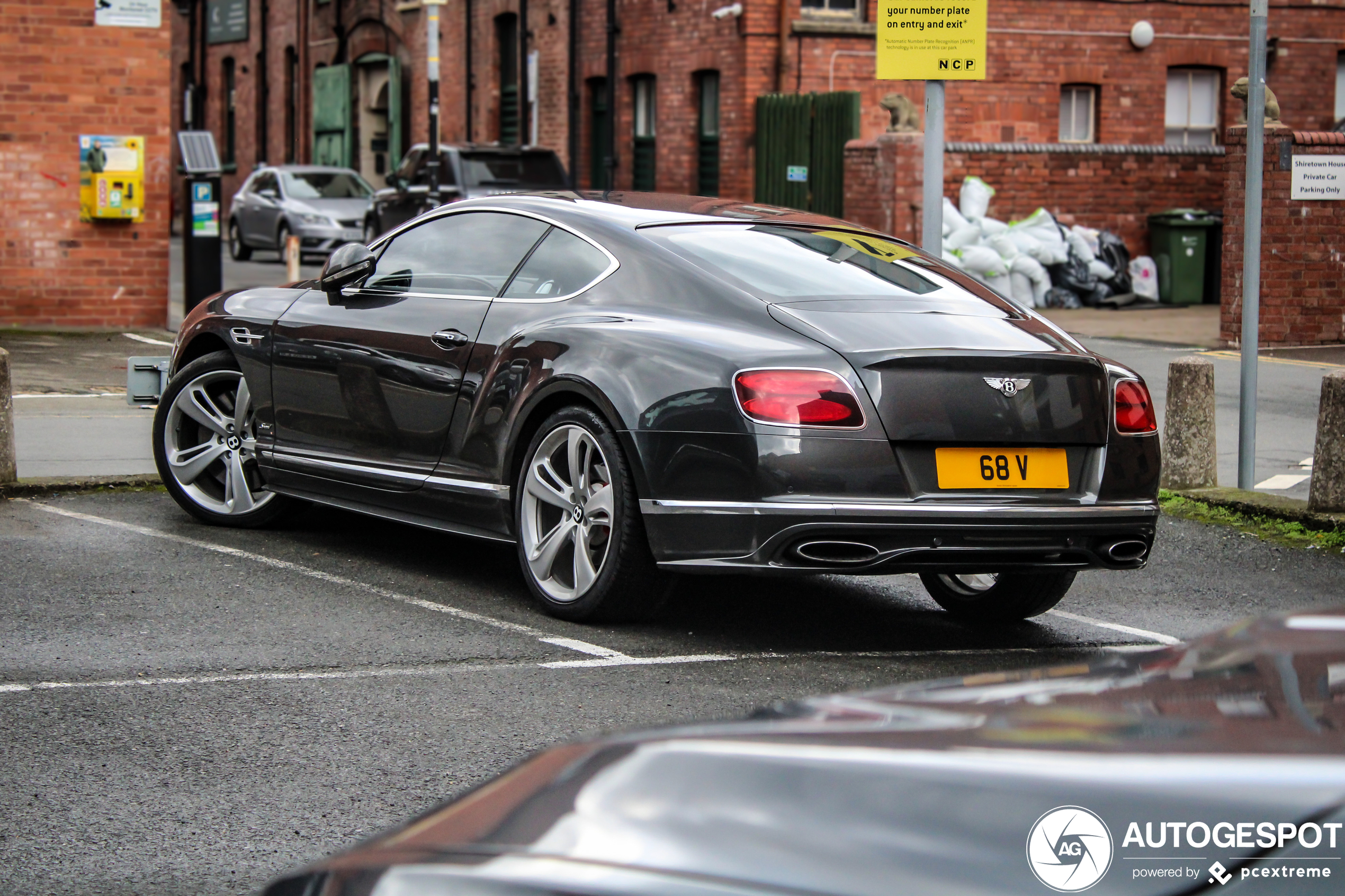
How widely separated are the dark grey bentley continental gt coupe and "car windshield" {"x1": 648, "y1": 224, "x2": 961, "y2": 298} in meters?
0.01

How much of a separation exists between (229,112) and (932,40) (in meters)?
37.1

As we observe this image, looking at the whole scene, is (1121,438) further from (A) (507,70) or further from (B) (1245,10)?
(A) (507,70)

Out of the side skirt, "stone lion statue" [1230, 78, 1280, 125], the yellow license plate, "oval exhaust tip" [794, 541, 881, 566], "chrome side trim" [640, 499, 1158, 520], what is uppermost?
"stone lion statue" [1230, 78, 1280, 125]

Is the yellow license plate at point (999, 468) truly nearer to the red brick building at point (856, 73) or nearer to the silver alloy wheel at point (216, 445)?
Answer: the silver alloy wheel at point (216, 445)

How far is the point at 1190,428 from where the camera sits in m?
8.65

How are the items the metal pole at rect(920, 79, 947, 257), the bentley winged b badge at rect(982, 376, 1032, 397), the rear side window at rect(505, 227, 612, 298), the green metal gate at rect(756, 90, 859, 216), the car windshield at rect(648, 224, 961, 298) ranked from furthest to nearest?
the green metal gate at rect(756, 90, 859, 216) < the metal pole at rect(920, 79, 947, 257) < the rear side window at rect(505, 227, 612, 298) < the car windshield at rect(648, 224, 961, 298) < the bentley winged b badge at rect(982, 376, 1032, 397)

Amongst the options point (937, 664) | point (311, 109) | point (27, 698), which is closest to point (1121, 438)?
point (937, 664)

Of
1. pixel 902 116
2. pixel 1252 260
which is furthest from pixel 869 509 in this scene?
pixel 902 116

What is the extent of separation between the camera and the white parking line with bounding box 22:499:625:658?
5.41 meters

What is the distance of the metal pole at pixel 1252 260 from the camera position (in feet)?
27.8

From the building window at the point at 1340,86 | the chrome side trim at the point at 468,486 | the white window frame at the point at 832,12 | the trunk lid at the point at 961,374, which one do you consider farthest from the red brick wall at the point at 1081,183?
the trunk lid at the point at 961,374

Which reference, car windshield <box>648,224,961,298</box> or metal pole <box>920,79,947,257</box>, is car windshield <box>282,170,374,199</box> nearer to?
metal pole <box>920,79,947,257</box>

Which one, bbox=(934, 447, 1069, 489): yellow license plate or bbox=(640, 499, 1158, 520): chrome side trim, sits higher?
bbox=(934, 447, 1069, 489): yellow license plate

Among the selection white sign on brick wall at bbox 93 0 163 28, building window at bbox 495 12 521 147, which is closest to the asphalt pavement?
white sign on brick wall at bbox 93 0 163 28
